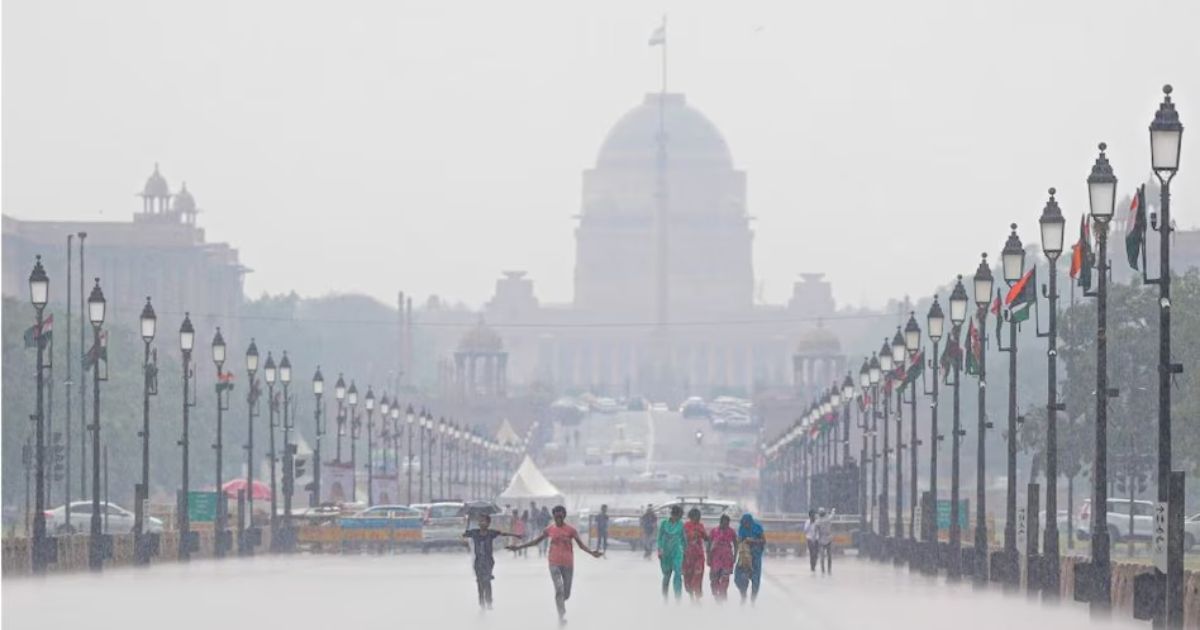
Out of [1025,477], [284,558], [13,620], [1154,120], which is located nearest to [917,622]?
[1154,120]

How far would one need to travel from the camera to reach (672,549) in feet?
161

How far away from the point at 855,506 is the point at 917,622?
59.0 m

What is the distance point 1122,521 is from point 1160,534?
6191cm

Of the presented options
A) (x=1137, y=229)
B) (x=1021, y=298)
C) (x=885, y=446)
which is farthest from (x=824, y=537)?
(x=1137, y=229)

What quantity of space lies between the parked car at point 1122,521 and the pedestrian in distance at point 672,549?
45149mm

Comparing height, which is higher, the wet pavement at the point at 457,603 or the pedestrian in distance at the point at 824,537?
the pedestrian in distance at the point at 824,537

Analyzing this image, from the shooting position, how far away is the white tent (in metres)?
134

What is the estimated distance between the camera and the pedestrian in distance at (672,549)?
1914 inches

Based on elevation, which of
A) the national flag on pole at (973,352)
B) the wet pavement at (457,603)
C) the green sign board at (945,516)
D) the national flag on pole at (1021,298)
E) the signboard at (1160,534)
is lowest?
the wet pavement at (457,603)

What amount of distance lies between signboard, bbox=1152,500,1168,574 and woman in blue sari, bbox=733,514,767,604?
41.8 feet

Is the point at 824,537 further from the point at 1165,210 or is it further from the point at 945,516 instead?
the point at 1165,210

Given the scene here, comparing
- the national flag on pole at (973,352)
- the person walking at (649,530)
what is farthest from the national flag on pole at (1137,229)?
the person walking at (649,530)

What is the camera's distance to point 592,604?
4800 cm

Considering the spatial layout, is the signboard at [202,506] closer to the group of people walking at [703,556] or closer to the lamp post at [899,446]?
the lamp post at [899,446]
